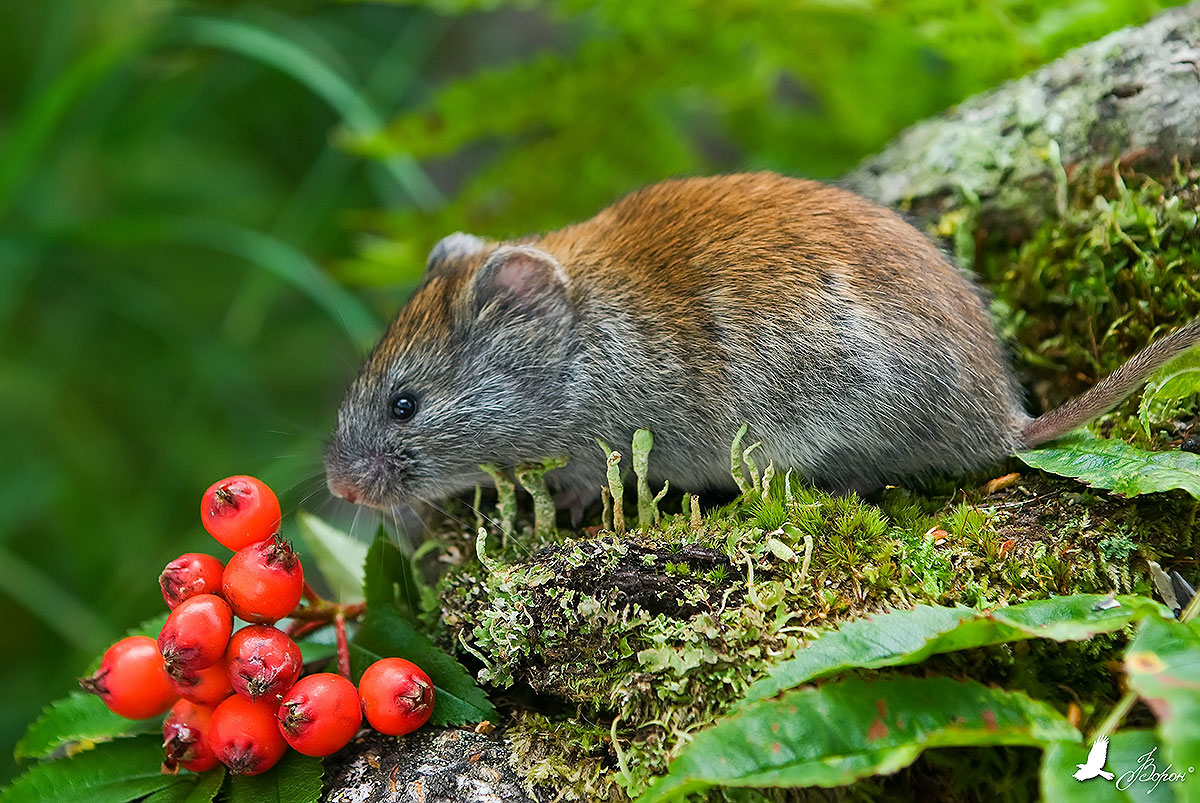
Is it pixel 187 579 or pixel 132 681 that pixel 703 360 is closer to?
pixel 187 579

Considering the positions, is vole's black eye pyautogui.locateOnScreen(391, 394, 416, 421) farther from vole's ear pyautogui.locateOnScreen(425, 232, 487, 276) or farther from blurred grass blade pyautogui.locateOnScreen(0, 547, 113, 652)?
blurred grass blade pyautogui.locateOnScreen(0, 547, 113, 652)

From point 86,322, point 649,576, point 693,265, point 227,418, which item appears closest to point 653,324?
point 693,265

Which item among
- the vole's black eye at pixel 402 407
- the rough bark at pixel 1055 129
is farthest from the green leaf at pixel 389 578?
the rough bark at pixel 1055 129

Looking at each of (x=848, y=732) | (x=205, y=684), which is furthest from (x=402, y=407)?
(x=848, y=732)

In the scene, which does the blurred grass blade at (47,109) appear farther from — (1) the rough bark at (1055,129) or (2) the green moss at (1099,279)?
(2) the green moss at (1099,279)

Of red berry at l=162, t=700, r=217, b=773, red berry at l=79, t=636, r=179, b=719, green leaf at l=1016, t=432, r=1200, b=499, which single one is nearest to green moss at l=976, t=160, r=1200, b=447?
green leaf at l=1016, t=432, r=1200, b=499

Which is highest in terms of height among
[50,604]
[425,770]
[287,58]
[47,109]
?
[287,58]
